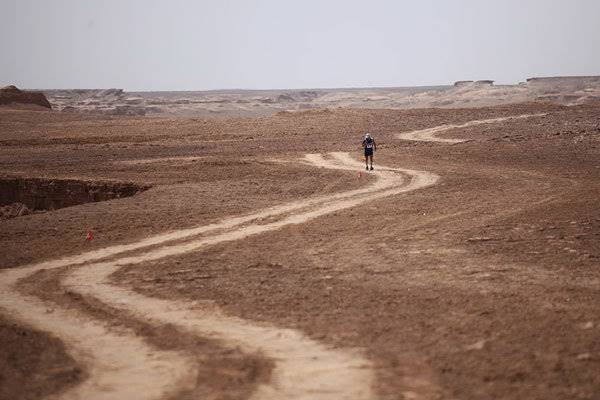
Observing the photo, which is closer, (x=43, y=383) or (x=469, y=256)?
(x=43, y=383)

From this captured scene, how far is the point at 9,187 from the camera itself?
24.3 meters

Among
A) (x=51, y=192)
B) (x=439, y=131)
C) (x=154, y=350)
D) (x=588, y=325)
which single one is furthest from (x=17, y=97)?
(x=588, y=325)

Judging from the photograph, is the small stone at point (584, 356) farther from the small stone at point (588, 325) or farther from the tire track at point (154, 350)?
the tire track at point (154, 350)

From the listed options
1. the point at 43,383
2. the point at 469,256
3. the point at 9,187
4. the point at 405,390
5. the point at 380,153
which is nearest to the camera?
the point at 405,390

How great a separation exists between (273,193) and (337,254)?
828 cm

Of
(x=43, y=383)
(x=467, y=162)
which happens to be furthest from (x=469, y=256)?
(x=467, y=162)

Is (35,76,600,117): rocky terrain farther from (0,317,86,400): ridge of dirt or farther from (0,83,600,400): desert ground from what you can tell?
(0,317,86,400): ridge of dirt

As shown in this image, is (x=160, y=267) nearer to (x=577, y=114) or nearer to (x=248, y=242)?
(x=248, y=242)

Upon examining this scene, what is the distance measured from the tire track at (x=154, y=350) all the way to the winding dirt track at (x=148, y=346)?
1 cm

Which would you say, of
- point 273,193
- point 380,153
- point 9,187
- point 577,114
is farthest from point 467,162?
point 577,114

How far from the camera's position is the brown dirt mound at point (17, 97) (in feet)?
232

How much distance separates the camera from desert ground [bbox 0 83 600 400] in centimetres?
694

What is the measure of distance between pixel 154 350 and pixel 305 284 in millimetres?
3412

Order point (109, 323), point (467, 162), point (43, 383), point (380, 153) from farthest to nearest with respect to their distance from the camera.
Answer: point (380, 153) → point (467, 162) → point (109, 323) → point (43, 383)
